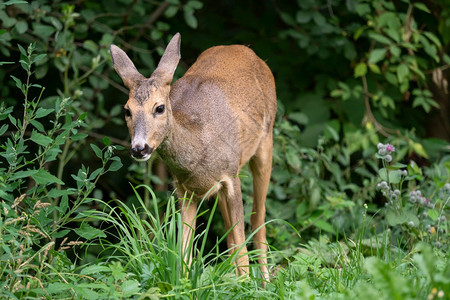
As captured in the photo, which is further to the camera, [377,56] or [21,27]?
[377,56]

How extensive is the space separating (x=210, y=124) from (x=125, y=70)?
60cm

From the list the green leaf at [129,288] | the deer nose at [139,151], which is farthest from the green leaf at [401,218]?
the green leaf at [129,288]

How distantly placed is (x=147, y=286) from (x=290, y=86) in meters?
4.09

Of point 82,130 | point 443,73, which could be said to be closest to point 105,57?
point 82,130

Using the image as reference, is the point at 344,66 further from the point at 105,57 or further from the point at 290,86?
the point at 105,57

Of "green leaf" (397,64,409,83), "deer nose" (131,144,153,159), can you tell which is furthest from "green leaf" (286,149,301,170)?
"deer nose" (131,144,153,159)

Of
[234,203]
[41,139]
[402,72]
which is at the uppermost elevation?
[41,139]

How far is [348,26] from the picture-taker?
6684 millimetres

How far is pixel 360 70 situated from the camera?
654cm

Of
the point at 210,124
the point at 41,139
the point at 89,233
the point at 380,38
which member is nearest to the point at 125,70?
the point at 210,124

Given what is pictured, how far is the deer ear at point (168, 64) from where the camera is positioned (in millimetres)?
4070

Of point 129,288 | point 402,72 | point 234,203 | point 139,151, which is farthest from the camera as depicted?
point 402,72

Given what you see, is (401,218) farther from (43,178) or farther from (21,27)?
(21,27)

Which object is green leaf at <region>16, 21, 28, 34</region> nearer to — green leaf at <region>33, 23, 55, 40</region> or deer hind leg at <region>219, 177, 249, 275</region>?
green leaf at <region>33, 23, 55, 40</region>
